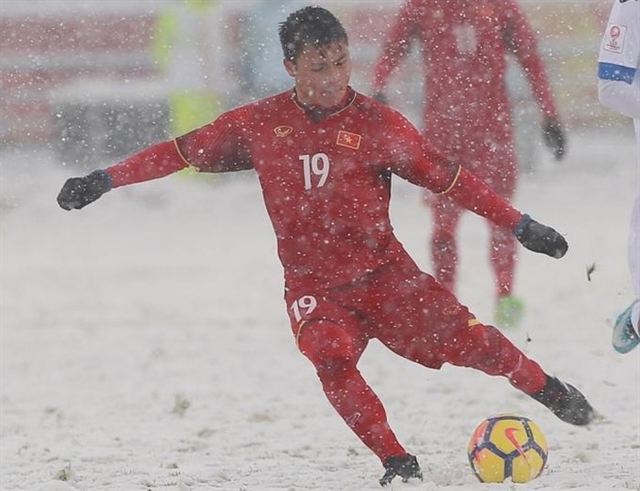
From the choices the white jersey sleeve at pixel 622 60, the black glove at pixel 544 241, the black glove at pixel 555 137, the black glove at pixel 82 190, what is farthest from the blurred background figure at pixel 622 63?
the black glove at pixel 555 137

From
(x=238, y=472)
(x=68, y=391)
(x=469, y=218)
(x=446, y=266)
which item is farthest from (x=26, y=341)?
(x=469, y=218)

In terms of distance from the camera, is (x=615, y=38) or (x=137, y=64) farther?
(x=137, y=64)

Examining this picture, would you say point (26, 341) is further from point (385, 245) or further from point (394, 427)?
point (385, 245)

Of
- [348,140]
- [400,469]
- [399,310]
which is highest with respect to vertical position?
[348,140]

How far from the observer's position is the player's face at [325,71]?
5.07 meters

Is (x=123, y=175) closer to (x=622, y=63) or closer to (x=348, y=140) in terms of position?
(x=348, y=140)

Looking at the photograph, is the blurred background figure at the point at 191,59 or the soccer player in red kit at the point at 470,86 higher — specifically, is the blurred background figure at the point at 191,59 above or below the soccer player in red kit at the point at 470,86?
above

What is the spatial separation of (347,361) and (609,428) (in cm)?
A: 170

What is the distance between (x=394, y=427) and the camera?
6.60 meters

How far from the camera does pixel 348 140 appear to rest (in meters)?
5.16

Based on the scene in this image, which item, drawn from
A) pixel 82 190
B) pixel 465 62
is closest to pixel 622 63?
pixel 82 190

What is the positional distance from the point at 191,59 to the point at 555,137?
665 centimetres

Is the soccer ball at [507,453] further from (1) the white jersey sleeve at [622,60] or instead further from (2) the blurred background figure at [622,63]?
(1) the white jersey sleeve at [622,60]

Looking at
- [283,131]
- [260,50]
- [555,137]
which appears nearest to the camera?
[283,131]
